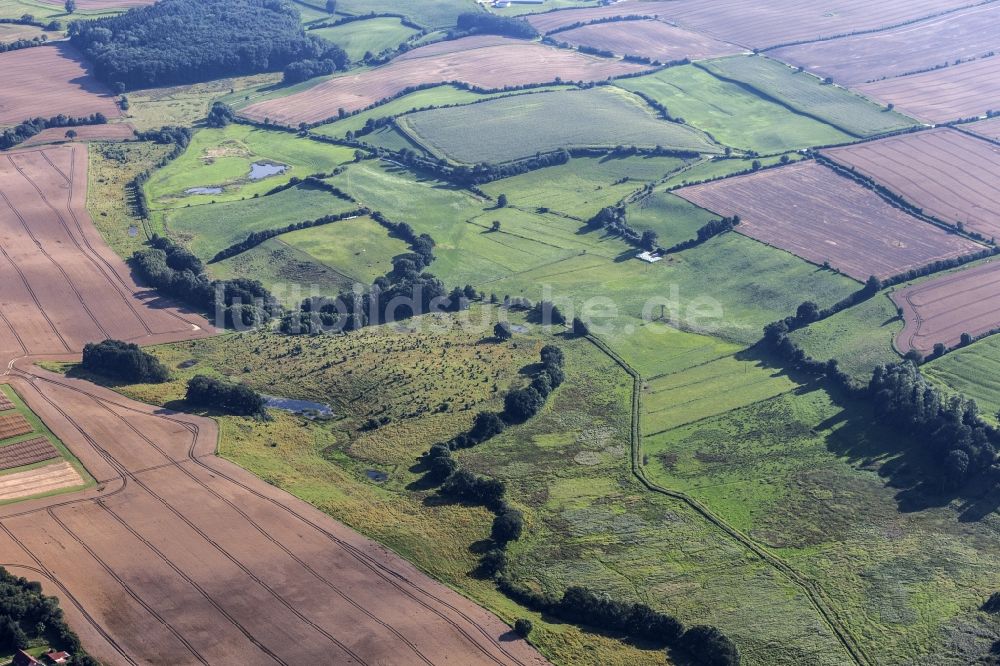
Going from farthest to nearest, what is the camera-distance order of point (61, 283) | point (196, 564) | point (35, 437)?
1. point (61, 283)
2. point (35, 437)
3. point (196, 564)

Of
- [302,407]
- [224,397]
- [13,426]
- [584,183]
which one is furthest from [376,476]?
[584,183]

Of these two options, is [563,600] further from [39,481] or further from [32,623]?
[39,481]

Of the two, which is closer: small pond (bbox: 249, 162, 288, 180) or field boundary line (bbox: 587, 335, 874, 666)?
field boundary line (bbox: 587, 335, 874, 666)

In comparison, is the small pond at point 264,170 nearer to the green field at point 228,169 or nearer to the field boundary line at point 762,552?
the green field at point 228,169

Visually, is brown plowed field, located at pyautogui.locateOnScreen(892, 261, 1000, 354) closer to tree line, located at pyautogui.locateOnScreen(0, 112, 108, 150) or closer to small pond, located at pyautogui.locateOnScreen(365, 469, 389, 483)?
small pond, located at pyautogui.locateOnScreen(365, 469, 389, 483)

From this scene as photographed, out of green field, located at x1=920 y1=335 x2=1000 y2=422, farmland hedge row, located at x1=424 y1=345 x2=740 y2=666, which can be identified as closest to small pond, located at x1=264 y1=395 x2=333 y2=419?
farmland hedge row, located at x1=424 y1=345 x2=740 y2=666

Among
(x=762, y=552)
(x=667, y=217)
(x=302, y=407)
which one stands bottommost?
(x=762, y=552)

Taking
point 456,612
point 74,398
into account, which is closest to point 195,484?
point 74,398
